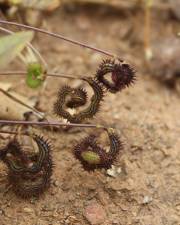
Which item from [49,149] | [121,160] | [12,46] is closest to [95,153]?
[49,149]

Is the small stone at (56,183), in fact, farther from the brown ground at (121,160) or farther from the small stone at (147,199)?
the small stone at (147,199)

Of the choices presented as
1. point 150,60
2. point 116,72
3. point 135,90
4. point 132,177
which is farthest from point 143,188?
point 150,60

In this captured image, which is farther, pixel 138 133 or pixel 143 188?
pixel 138 133

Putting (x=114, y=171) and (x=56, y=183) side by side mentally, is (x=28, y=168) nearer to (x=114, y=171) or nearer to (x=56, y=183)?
(x=56, y=183)

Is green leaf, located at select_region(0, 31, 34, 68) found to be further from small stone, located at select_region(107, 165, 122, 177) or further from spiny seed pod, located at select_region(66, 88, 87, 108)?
small stone, located at select_region(107, 165, 122, 177)

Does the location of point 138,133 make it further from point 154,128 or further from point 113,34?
point 113,34

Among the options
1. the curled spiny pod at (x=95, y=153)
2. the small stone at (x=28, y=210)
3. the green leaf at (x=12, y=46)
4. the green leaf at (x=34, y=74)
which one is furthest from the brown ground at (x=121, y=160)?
the green leaf at (x=12, y=46)
